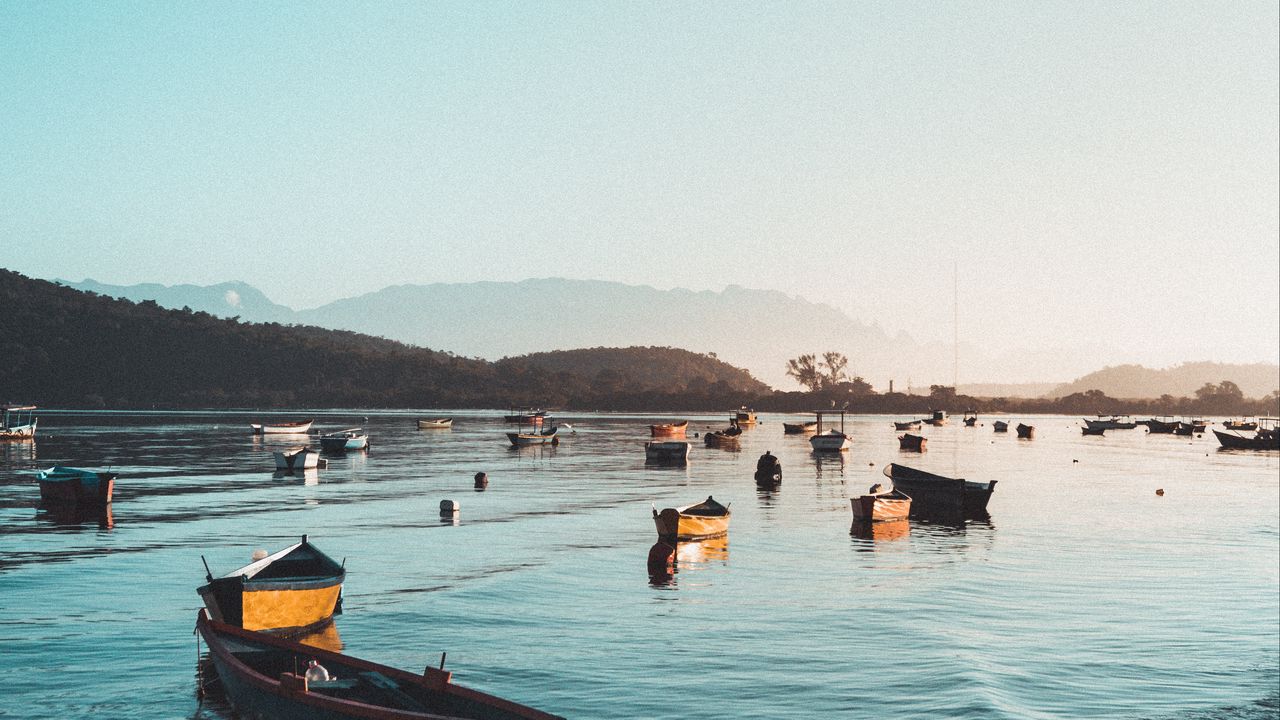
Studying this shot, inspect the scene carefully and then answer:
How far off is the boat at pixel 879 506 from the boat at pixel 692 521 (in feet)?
29.7

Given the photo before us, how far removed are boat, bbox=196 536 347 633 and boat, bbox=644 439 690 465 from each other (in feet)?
226

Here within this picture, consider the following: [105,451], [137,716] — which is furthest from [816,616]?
[105,451]

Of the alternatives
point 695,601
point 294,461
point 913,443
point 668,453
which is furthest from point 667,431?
point 695,601

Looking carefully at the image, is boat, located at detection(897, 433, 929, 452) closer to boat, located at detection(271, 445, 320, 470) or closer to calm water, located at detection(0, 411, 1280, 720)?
calm water, located at detection(0, 411, 1280, 720)

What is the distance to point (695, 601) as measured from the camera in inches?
1216

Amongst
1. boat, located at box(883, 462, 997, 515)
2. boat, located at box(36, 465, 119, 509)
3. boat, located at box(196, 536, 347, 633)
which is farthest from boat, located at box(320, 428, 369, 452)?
boat, located at box(196, 536, 347, 633)

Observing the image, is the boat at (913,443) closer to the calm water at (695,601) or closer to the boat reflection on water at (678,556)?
the calm water at (695,601)

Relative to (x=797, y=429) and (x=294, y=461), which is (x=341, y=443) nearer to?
(x=294, y=461)

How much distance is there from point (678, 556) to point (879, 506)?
14.5m

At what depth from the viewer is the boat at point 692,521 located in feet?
131

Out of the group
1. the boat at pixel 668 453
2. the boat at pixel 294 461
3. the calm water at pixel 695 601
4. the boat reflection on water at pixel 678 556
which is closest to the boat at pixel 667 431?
the boat at pixel 668 453

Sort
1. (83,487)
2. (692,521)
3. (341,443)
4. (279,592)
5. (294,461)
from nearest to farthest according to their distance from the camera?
(279,592) < (692,521) < (83,487) < (294,461) < (341,443)

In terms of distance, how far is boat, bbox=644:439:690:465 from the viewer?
94.5 meters

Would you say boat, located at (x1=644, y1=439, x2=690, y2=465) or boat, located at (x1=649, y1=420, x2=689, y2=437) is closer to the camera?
boat, located at (x1=644, y1=439, x2=690, y2=465)
